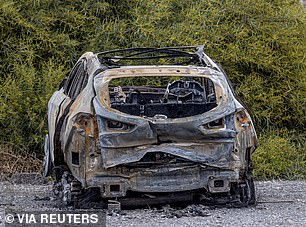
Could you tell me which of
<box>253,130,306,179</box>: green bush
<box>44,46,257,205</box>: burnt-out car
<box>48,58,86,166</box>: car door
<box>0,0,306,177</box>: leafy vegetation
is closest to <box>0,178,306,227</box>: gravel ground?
<box>44,46,257,205</box>: burnt-out car

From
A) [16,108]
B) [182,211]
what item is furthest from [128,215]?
[16,108]

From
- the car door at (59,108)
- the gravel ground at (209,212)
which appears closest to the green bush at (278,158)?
the gravel ground at (209,212)

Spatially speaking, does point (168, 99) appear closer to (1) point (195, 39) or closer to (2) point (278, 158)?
(2) point (278, 158)

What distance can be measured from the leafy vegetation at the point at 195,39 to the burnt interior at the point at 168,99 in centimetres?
327

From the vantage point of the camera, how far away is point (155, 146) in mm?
8250

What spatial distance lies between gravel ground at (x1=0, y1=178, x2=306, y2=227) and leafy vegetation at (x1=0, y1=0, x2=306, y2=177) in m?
3.49

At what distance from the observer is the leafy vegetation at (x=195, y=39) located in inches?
550

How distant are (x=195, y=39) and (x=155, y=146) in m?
6.29

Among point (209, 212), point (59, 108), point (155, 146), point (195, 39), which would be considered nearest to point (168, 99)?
point (59, 108)

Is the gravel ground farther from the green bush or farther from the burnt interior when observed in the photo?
the green bush

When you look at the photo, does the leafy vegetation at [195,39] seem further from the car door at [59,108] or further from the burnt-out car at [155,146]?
the burnt-out car at [155,146]

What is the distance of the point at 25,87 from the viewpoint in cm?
1334

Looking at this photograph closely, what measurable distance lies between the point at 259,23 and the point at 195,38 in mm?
1242

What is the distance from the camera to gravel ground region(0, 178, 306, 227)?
7840mm
